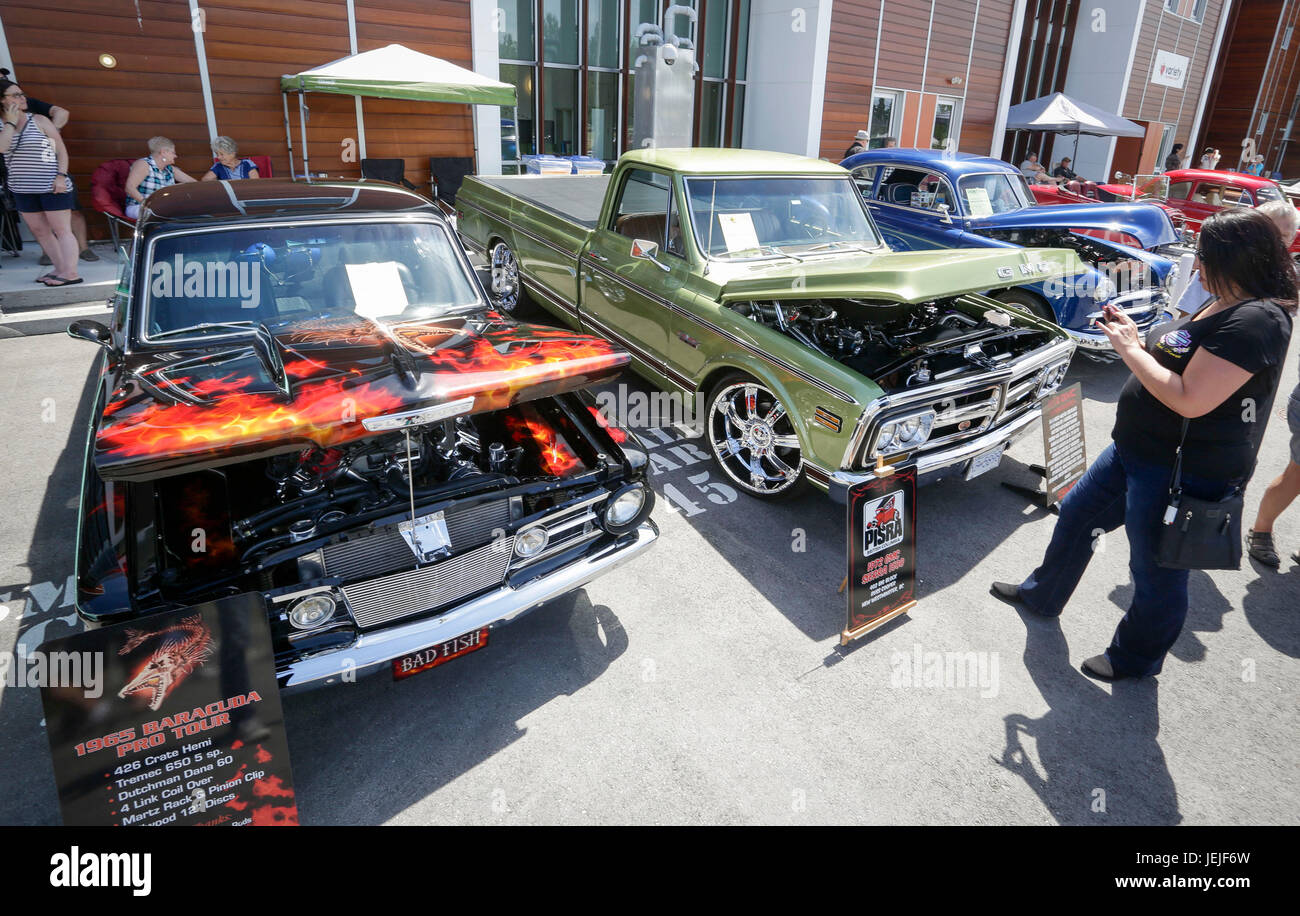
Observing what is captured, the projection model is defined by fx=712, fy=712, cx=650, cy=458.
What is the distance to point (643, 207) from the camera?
5363mm

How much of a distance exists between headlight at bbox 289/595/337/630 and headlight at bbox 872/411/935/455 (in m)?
2.69

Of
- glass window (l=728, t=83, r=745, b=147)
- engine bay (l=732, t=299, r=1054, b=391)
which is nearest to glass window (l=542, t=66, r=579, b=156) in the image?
glass window (l=728, t=83, r=745, b=147)

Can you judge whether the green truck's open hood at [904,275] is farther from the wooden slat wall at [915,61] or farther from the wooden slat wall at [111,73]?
the wooden slat wall at [915,61]

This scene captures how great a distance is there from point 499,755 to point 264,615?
3.52 feet

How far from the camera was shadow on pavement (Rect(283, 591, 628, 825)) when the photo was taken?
258cm

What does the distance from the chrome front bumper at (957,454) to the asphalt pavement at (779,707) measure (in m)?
0.56

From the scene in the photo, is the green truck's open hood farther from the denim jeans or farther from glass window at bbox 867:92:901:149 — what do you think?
glass window at bbox 867:92:901:149

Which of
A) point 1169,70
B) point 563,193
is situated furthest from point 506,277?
point 1169,70

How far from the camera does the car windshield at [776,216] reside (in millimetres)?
4926

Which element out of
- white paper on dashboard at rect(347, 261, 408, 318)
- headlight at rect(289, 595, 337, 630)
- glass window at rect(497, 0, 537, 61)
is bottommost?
headlight at rect(289, 595, 337, 630)

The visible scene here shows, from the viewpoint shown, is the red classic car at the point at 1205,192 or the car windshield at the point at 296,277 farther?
the red classic car at the point at 1205,192

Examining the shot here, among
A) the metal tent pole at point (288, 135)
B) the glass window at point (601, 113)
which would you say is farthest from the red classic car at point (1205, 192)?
the metal tent pole at point (288, 135)

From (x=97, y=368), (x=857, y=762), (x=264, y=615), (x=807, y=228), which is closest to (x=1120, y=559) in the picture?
(x=857, y=762)
